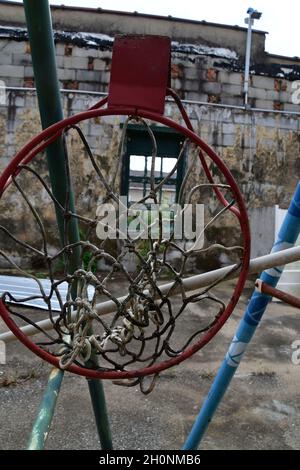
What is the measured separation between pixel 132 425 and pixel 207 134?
444 cm

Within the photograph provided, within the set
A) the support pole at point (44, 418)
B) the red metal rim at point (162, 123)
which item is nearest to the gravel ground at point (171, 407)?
the support pole at point (44, 418)

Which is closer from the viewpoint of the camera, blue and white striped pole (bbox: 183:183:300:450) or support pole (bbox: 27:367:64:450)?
support pole (bbox: 27:367:64:450)

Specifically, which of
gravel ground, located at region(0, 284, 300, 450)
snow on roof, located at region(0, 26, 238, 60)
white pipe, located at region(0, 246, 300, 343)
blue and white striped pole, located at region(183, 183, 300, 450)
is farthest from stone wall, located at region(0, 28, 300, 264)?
white pipe, located at region(0, 246, 300, 343)

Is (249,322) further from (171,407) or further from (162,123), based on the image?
(171,407)

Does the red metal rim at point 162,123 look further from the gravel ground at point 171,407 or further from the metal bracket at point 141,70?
the gravel ground at point 171,407

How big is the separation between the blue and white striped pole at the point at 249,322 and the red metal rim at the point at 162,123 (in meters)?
0.37

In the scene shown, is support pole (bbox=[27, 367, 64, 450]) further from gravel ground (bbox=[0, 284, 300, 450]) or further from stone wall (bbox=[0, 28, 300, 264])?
stone wall (bbox=[0, 28, 300, 264])

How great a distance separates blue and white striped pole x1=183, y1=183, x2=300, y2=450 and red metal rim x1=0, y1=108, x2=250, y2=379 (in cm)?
37

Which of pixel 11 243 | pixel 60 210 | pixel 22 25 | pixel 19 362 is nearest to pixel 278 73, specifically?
pixel 22 25

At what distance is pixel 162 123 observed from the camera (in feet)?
3.46

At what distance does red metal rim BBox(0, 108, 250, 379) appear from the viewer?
1.02 metres

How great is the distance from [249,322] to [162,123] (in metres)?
0.86

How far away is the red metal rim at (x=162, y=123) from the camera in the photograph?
1.02m

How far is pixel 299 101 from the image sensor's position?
20.0 feet
